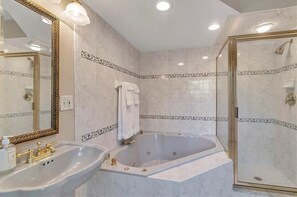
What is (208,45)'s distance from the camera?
9.07ft

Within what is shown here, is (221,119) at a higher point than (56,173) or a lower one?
higher

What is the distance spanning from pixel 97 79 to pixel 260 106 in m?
2.57

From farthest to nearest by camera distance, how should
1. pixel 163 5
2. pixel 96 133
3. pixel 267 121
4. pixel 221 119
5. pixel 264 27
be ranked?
pixel 267 121
pixel 221 119
pixel 264 27
pixel 96 133
pixel 163 5

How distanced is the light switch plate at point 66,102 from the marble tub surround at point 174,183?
681 mm

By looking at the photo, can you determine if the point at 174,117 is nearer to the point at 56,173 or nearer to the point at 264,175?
the point at 264,175

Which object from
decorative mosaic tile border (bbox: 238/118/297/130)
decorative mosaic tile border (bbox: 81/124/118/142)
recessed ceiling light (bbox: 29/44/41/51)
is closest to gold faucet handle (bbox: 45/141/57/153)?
decorative mosaic tile border (bbox: 81/124/118/142)

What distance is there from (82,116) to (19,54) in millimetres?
710

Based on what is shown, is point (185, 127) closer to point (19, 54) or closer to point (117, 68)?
point (117, 68)

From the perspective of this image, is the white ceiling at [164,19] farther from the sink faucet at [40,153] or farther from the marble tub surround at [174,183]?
the marble tub surround at [174,183]

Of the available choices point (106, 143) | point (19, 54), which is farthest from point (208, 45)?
point (19, 54)

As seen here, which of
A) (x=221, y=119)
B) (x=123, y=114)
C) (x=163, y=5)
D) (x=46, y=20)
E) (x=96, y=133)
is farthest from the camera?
(x=221, y=119)

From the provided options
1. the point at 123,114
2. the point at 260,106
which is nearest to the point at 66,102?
the point at 123,114

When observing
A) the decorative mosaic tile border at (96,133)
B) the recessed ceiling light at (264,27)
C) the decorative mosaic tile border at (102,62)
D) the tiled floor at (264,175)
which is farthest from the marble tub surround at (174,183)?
the recessed ceiling light at (264,27)

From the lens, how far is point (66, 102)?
1.35 meters
